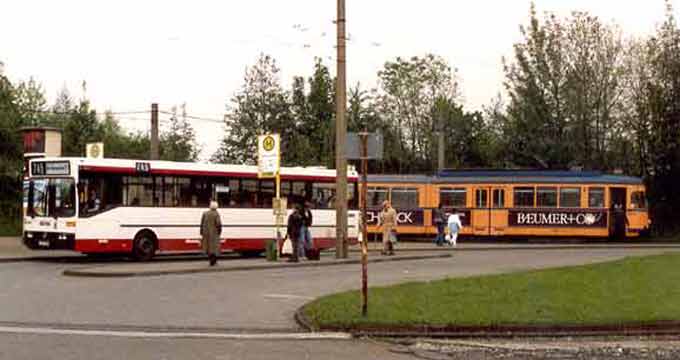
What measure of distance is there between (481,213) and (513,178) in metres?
2.03

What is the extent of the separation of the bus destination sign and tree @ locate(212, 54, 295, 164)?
98.4ft

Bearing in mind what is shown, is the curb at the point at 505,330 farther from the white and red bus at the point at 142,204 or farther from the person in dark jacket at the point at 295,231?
the white and red bus at the point at 142,204

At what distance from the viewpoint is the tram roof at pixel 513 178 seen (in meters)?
46.4

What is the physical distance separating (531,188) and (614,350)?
34.1 m

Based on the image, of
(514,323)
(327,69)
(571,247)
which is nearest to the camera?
(514,323)

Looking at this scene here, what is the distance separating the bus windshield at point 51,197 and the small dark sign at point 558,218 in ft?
76.3

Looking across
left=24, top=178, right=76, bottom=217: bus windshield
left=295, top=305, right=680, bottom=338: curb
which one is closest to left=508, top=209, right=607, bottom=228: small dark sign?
Answer: left=24, top=178, right=76, bottom=217: bus windshield

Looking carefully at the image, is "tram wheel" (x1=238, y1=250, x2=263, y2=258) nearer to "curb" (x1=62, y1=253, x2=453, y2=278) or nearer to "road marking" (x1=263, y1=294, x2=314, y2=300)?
"curb" (x1=62, y1=253, x2=453, y2=278)

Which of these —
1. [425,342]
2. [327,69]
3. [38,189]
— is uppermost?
[327,69]

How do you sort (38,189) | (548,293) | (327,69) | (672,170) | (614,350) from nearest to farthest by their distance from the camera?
(614,350) < (548,293) < (38,189) < (672,170) < (327,69)

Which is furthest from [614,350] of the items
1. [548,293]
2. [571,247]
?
[571,247]

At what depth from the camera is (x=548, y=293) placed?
1717 cm

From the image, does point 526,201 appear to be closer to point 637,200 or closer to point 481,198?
point 481,198

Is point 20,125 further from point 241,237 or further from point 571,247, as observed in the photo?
point 571,247
